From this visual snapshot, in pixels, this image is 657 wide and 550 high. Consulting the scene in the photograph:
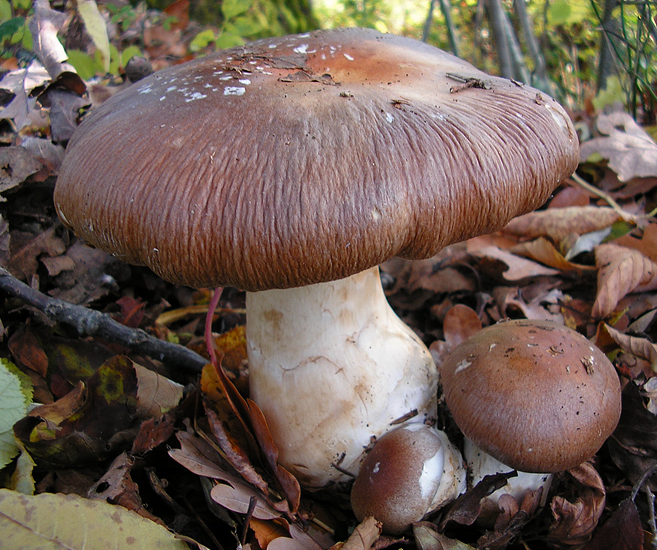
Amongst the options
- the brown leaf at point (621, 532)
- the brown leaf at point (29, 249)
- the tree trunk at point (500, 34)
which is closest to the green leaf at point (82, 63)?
the brown leaf at point (29, 249)

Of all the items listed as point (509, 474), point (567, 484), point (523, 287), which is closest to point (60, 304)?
point (509, 474)

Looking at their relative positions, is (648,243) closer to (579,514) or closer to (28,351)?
(579,514)

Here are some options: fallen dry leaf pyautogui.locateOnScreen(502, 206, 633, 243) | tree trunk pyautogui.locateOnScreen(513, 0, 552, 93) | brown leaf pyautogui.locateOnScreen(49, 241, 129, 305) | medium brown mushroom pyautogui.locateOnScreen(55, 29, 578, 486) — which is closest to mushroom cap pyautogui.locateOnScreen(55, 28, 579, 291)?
medium brown mushroom pyautogui.locateOnScreen(55, 29, 578, 486)

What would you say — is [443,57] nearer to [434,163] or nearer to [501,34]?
[434,163]

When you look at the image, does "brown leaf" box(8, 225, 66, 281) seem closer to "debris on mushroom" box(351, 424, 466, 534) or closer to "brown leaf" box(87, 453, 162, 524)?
"brown leaf" box(87, 453, 162, 524)

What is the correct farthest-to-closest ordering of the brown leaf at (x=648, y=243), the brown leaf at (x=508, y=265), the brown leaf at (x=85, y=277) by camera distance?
the brown leaf at (x=508, y=265)
the brown leaf at (x=648, y=243)
the brown leaf at (x=85, y=277)

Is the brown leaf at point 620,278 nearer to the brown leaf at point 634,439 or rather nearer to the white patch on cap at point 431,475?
the brown leaf at point 634,439

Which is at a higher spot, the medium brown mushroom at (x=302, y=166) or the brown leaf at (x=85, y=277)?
the medium brown mushroom at (x=302, y=166)
